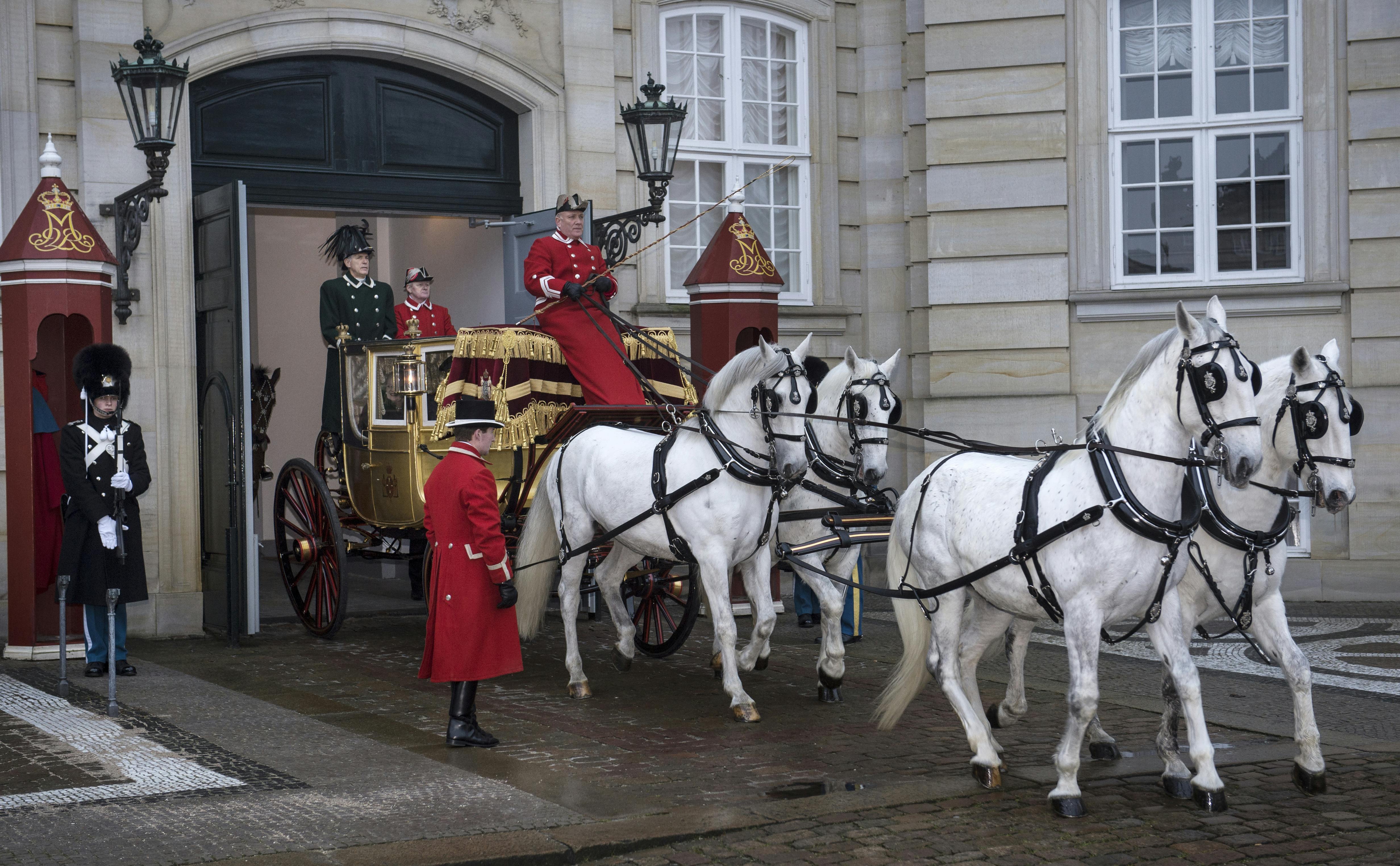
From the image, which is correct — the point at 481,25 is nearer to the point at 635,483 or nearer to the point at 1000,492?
the point at 635,483

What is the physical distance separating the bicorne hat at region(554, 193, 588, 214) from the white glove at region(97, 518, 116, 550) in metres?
3.39

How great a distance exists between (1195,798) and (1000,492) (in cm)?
140

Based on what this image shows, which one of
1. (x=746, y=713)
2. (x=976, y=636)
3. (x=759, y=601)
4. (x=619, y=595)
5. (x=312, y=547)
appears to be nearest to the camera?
(x=976, y=636)

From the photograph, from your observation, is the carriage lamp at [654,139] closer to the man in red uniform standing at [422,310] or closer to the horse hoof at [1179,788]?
the man in red uniform standing at [422,310]

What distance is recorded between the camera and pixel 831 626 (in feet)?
Result: 26.3

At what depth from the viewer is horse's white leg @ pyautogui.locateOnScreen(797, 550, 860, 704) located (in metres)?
7.89

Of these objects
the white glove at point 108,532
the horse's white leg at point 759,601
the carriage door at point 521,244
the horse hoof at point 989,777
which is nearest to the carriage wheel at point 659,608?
the horse's white leg at point 759,601

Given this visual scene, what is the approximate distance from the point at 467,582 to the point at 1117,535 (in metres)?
2.89

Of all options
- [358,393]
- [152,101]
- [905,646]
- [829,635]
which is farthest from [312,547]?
[905,646]

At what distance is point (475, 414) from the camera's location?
701 centimetres

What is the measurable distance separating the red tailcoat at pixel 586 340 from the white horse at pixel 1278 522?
405cm

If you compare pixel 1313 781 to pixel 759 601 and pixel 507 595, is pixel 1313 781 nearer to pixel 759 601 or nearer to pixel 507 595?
pixel 759 601

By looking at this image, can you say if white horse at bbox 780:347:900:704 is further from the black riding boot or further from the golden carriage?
the black riding boot

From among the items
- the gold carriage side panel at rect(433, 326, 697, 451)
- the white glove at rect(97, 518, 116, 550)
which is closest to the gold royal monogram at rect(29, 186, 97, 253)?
the white glove at rect(97, 518, 116, 550)
